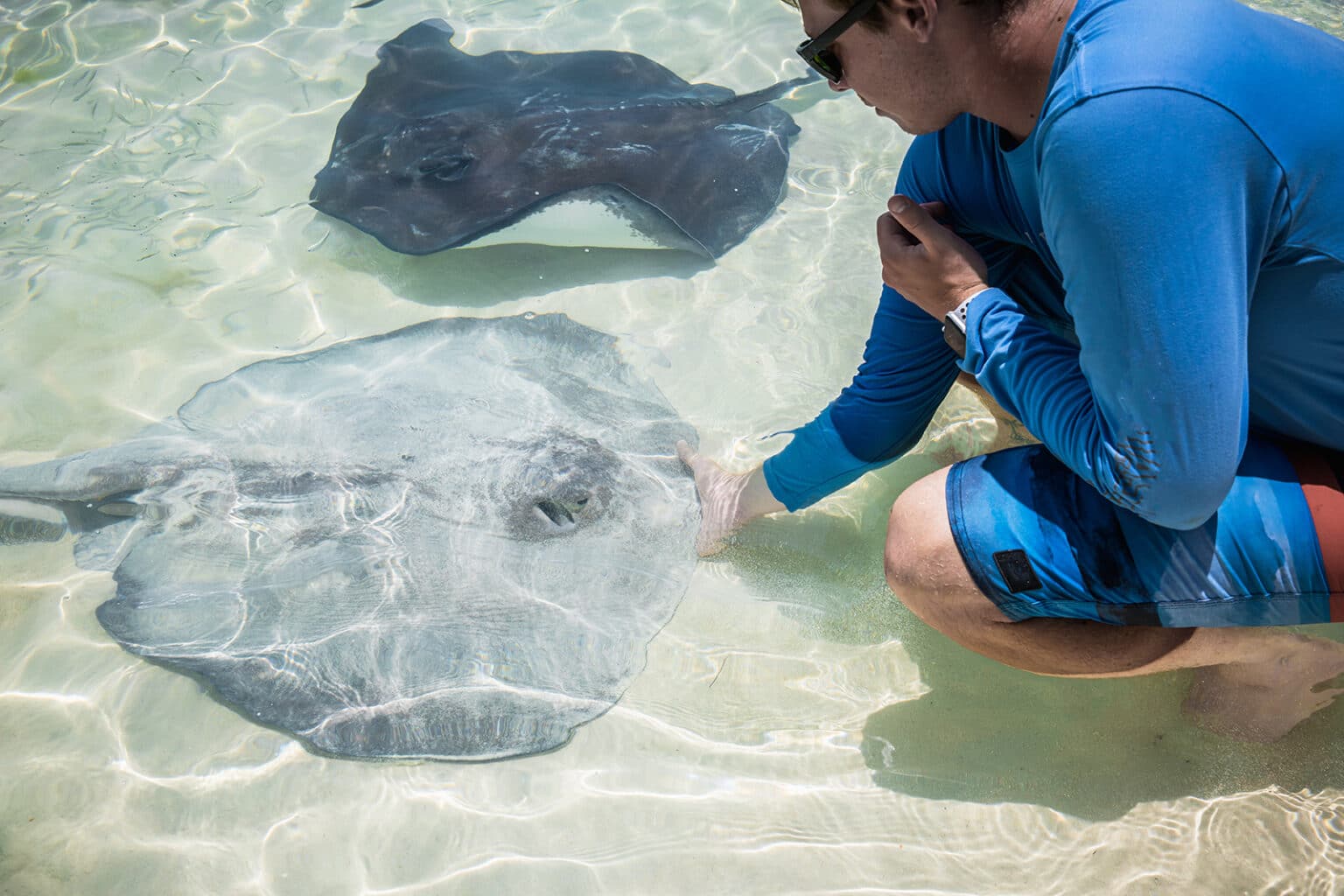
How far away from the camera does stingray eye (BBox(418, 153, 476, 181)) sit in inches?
165

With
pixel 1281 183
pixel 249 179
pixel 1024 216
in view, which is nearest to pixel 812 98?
pixel 249 179

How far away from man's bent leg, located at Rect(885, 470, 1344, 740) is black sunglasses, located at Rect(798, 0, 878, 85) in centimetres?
106

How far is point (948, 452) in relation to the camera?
130 inches

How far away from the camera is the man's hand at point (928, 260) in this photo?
188 cm

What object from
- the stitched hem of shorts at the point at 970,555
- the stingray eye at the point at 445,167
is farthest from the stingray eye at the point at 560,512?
the stingray eye at the point at 445,167

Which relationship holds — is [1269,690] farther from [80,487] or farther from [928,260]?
[80,487]

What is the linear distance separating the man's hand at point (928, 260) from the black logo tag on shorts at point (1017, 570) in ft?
1.89

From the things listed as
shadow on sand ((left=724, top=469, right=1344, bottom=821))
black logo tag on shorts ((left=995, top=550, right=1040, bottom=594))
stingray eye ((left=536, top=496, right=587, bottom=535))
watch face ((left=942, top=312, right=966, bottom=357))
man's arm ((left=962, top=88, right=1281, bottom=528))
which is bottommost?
shadow on sand ((left=724, top=469, right=1344, bottom=821))

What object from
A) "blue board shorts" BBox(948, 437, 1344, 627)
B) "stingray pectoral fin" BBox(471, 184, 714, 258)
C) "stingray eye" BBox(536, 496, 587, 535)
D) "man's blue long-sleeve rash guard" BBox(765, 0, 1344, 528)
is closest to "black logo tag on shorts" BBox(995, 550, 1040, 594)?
"blue board shorts" BBox(948, 437, 1344, 627)

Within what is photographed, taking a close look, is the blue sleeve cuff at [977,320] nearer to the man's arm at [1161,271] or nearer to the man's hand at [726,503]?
the man's arm at [1161,271]

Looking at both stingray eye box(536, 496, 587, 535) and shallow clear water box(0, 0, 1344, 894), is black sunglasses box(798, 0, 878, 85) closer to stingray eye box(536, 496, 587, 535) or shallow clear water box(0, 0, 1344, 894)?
stingray eye box(536, 496, 587, 535)

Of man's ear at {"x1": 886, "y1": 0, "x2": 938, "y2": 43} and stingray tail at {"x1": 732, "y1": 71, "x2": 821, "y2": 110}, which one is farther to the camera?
stingray tail at {"x1": 732, "y1": 71, "x2": 821, "y2": 110}

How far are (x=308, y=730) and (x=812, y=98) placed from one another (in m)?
4.62

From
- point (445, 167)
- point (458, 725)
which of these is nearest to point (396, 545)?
point (458, 725)
